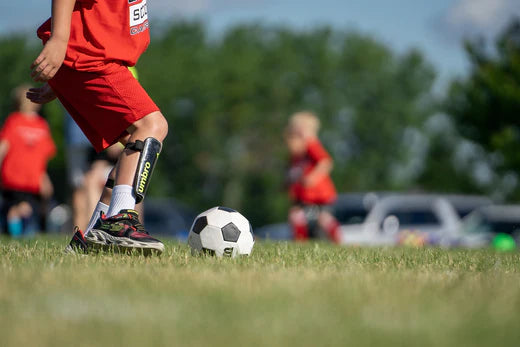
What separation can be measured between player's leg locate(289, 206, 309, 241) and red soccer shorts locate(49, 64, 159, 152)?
6899 millimetres

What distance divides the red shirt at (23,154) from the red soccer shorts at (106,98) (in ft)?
18.0

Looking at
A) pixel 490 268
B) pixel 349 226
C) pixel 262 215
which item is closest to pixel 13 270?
pixel 490 268

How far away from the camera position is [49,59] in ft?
13.4

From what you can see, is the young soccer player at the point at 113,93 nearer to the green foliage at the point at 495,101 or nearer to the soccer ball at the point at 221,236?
the soccer ball at the point at 221,236

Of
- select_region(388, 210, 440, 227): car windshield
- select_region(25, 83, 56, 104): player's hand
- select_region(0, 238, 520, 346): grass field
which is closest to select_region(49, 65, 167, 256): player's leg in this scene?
select_region(25, 83, 56, 104): player's hand

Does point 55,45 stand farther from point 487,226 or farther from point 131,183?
point 487,226

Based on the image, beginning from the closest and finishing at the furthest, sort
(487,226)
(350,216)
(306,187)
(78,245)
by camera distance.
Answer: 1. (78,245)
2. (306,187)
3. (487,226)
4. (350,216)

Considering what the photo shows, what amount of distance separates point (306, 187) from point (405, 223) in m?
6.02

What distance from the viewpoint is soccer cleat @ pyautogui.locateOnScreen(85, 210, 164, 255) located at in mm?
4078

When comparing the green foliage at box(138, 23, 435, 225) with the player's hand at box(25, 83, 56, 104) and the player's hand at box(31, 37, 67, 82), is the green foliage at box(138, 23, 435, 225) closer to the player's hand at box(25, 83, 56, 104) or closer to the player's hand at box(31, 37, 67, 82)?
the player's hand at box(25, 83, 56, 104)

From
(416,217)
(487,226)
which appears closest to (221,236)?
(416,217)

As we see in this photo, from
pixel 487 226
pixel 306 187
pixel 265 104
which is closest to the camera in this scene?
pixel 306 187

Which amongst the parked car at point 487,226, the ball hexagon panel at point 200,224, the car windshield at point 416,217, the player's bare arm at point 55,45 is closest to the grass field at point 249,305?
the ball hexagon panel at point 200,224

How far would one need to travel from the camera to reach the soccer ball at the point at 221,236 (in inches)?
178
